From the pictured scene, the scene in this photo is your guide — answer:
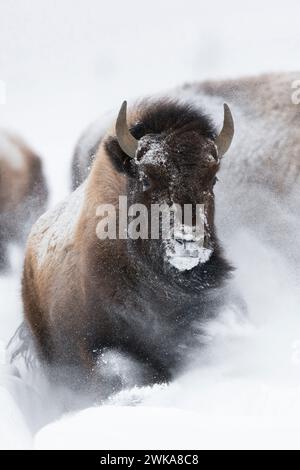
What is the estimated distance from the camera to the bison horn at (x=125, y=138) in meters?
5.52

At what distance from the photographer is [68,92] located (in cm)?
1021

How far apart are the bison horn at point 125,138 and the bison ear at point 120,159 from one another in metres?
0.09

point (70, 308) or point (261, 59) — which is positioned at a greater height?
point (261, 59)

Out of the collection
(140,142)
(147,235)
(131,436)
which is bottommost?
(131,436)

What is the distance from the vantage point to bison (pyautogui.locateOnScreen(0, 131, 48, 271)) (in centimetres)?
896

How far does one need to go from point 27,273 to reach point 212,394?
8.27 feet

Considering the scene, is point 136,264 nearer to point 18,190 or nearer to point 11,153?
point 18,190

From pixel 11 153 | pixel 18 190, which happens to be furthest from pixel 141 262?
pixel 11 153

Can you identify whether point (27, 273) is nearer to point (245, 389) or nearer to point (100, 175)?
point (100, 175)

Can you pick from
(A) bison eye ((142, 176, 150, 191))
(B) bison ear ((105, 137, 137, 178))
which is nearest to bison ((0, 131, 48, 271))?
(B) bison ear ((105, 137, 137, 178))

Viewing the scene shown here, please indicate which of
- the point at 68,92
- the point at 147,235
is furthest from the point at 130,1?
the point at 147,235
